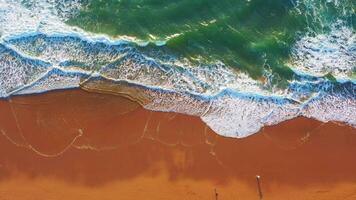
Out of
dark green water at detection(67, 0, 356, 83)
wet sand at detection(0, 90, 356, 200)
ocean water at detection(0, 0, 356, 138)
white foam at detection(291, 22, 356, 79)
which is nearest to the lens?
wet sand at detection(0, 90, 356, 200)

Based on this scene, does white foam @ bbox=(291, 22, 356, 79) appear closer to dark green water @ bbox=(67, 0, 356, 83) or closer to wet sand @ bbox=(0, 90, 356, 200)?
dark green water @ bbox=(67, 0, 356, 83)

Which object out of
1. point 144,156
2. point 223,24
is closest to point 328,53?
point 223,24

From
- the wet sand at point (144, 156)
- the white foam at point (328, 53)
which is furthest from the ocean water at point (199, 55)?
the wet sand at point (144, 156)

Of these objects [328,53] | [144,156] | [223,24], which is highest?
[223,24]

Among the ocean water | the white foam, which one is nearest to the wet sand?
the ocean water

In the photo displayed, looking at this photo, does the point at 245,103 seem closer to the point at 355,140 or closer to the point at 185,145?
the point at 185,145

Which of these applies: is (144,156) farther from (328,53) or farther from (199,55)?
(328,53)

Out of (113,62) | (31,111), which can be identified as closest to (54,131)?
(31,111)
